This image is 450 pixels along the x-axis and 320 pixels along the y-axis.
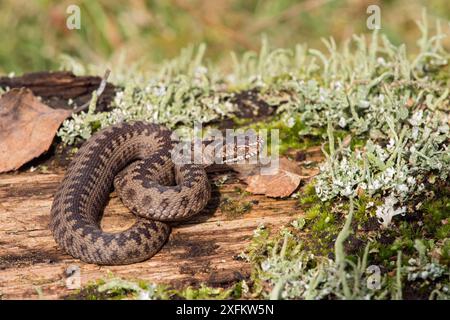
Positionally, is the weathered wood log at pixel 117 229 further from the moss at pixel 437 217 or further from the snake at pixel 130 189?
the moss at pixel 437 217

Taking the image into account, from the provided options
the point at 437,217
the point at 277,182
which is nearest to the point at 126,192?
the point at 277,182

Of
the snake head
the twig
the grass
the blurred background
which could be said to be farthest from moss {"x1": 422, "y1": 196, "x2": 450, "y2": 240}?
the blurred background

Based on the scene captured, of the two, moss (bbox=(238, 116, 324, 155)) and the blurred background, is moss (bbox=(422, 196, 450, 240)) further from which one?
the blurred background

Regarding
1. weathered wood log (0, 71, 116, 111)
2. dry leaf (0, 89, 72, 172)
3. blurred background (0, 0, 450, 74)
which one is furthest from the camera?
blurred background (0, 0, 450, 74)

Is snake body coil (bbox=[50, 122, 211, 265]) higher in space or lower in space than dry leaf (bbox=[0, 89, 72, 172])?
lower

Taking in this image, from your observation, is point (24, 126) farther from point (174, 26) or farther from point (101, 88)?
point (174, 26)

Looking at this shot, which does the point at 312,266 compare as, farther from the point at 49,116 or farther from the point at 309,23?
the point at 309,23

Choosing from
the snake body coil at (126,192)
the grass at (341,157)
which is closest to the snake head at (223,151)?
the snake body coil at (126,192)
